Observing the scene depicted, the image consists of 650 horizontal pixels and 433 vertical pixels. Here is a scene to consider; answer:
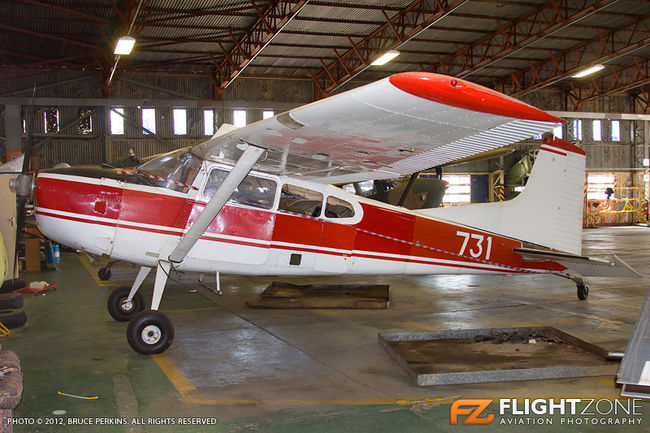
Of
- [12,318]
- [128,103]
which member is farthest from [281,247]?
[128,103]

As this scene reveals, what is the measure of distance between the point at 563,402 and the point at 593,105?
37.0m

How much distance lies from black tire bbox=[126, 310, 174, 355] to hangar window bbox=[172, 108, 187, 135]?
23.0 metres

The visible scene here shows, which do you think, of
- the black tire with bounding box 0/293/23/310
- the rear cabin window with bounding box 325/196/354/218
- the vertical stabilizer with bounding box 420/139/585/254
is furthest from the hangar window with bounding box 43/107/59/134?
the vertical stabilizer with bounding box 420/139/585/254

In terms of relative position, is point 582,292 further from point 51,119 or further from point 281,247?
point 51,119

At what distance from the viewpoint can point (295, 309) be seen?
A: 8.52m

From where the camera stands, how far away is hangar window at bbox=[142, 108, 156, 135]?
2719cm

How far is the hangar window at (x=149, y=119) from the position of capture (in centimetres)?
2719

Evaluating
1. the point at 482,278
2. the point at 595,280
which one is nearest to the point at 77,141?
the point at 482,278

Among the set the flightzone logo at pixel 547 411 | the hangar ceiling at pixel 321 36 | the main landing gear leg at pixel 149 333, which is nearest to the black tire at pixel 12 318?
the main landing gear leg at pixel 149 333

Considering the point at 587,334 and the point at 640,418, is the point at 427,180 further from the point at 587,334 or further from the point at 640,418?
the point at 640,418

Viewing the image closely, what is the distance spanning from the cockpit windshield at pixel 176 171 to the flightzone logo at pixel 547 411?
12.9ft

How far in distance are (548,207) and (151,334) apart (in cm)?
583

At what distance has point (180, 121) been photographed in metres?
27.8

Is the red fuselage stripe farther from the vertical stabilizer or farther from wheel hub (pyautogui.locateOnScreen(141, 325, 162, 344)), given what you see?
wheel hub (pyautogui.locateOnScreen(141, 325, 162, 344))
